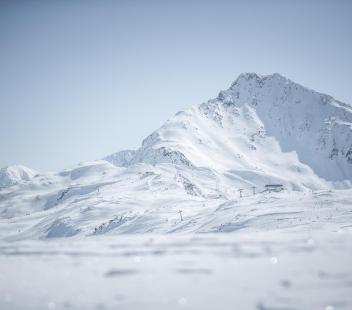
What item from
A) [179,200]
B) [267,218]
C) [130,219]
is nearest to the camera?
[267,218]

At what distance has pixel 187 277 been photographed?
34.4 ft

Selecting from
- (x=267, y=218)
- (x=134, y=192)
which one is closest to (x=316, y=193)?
(x=267, y=218)

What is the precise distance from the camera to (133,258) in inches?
509

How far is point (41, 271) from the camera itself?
472 inches

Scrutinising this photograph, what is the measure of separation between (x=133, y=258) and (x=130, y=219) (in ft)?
400

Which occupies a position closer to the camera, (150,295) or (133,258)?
(150,295)

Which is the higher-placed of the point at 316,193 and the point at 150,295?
the point at 150,295

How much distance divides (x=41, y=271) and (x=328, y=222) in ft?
211

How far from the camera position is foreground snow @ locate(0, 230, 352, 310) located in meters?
8.80

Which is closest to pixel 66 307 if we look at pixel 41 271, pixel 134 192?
pixel 41 271

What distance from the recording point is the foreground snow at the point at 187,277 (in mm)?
8805

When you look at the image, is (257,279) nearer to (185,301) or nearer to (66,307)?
(185,301)

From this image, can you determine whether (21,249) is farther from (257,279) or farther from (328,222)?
(328,222)

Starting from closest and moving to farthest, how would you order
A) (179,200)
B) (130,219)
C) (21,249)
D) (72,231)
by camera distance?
(21,249)
(130,219)
(72,231)
(179,200)
